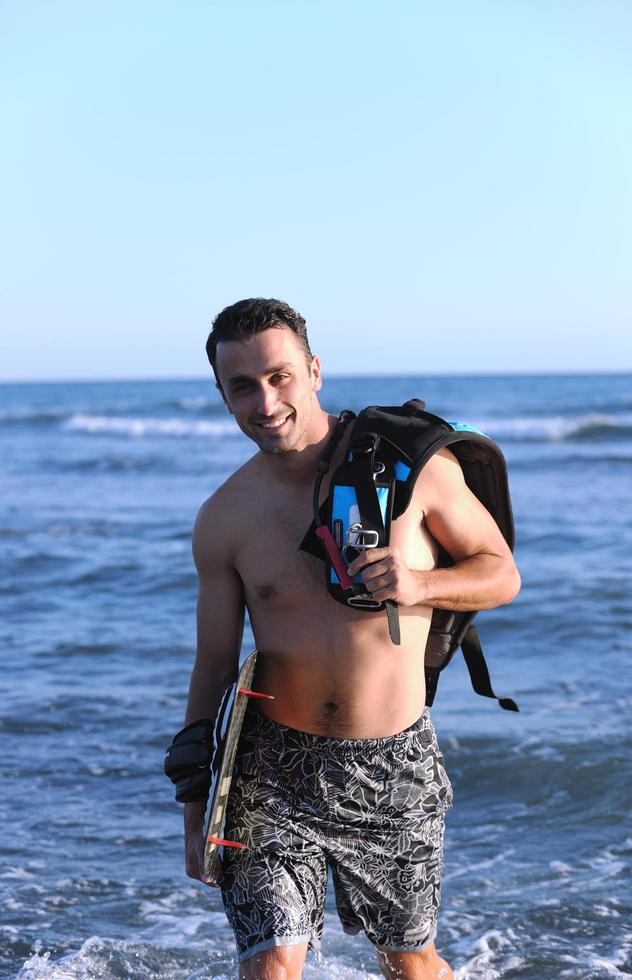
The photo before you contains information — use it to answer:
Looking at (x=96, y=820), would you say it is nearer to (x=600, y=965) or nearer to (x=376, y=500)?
(x=600, y=965)

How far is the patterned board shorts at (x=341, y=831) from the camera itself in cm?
339

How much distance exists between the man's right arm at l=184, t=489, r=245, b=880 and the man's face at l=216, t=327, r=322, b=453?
0.32 m

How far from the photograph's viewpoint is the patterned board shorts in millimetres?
3389

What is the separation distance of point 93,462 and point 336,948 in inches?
916

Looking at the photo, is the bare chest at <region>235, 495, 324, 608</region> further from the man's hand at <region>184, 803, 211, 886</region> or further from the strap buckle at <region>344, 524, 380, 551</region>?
the man's hand at <region>184, 803, 211, 886</region>

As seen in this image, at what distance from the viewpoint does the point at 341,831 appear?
3432 millimetres

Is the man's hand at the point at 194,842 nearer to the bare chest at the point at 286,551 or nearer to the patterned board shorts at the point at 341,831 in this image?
the patterned board shorts at the point at 341,831

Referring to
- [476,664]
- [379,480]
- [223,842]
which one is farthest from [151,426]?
[379,480]

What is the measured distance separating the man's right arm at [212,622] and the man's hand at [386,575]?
24.6 inches

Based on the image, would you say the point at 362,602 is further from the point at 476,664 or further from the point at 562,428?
the point at 562,428

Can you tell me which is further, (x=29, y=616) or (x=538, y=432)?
(x=538, y=432)

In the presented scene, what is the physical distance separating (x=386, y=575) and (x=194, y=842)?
1.13 metres

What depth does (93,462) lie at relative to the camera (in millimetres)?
27562

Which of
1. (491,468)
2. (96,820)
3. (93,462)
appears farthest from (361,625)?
(93,462)
